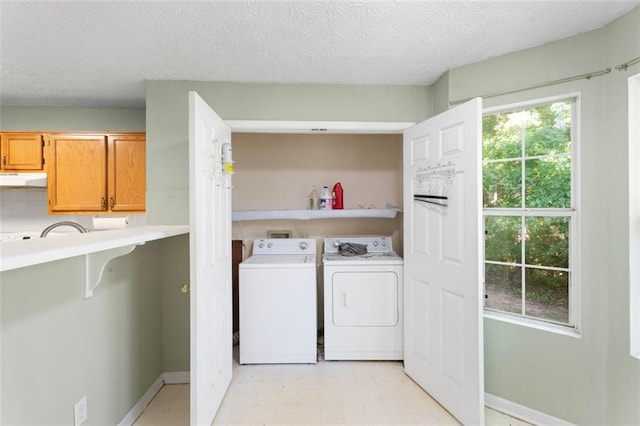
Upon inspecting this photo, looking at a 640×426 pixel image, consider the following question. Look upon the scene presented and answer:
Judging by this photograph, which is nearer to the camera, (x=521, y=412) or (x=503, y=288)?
(x=521, y=412)

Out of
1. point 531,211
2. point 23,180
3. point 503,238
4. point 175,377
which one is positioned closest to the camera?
point 531,211

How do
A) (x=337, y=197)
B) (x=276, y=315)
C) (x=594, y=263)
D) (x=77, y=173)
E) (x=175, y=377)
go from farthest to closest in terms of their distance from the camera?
(x=337, y=197)
(x=77, y=173)
(x=276, y=315)
(x=175, y=377)
(x=594, y=263)

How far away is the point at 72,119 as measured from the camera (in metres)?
2.98

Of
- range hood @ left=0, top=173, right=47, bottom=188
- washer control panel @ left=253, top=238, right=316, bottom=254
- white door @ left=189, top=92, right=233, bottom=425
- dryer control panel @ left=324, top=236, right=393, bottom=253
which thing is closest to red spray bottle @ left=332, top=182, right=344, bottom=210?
dryer control panel @ left=324, top=236, right=393, bottom=253

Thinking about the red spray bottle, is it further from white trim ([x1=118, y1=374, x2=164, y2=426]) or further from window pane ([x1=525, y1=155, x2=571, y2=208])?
white trim ([x1=118, y1=374, x2=164, y2=426])

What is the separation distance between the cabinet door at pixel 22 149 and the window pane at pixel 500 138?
3907 millimetres

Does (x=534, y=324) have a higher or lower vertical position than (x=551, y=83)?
lower

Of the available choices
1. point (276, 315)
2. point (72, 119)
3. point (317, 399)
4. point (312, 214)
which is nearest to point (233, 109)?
point (312, 214)

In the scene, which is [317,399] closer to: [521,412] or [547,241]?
[521,412]

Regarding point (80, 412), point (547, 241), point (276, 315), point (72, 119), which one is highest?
point (72, 119)

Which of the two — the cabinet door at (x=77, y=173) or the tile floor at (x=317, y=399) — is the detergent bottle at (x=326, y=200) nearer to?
the tile floor at (x=317, y=399)

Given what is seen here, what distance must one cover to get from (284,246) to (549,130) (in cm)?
234

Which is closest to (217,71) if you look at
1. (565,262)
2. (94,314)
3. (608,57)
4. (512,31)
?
(94,314)

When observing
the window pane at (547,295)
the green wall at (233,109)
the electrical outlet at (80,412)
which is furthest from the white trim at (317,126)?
the electrical outlet at (80,412)
